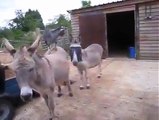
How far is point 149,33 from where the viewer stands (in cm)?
971

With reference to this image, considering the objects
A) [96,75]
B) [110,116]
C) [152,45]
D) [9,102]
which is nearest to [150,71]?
[96,75]

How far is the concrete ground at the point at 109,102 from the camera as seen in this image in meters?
4.44

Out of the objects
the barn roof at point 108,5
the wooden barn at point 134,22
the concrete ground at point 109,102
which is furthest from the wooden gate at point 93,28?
the concrete ground at point 109,102

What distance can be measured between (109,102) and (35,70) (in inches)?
92.3

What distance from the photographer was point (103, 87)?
6.17 metres

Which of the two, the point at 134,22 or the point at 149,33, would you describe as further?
the point at 134,22

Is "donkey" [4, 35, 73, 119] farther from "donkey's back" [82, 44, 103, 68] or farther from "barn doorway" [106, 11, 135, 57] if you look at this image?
"barn doorway" [106, 11, 135, 57]

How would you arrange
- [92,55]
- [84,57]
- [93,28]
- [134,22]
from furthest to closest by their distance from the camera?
[134,22] < [93,28] < [92,55] < [84,57]

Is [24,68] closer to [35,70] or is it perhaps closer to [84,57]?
[35,70]

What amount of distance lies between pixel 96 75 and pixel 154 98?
2.72 m

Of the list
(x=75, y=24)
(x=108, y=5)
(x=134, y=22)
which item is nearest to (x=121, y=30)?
(x=134, y=22)

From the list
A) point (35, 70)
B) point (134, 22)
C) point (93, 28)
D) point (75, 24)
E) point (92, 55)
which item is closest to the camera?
point (35, 70)

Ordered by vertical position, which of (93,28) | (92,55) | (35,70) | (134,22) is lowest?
(92,55)

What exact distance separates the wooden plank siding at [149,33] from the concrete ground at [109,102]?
2863mm
